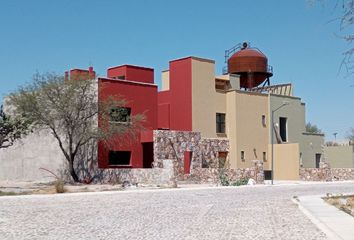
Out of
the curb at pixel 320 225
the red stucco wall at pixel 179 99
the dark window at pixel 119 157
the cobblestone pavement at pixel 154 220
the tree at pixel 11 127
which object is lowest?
the cobblestone pavement at pixel 154 220

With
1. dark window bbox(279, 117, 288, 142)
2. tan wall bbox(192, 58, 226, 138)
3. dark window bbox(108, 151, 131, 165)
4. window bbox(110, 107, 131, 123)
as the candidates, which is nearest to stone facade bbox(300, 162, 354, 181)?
dark window bbox(279, 117, 288, 142)

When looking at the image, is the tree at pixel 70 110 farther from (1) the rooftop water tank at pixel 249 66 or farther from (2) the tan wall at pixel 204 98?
(1) the rooftop water tank at pixel 249 66

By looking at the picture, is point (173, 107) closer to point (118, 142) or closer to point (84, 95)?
point (118, 142)

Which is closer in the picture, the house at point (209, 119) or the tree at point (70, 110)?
the tree at point (70, 110)

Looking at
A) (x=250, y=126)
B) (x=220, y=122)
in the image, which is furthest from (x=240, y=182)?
(x=250, y=126)

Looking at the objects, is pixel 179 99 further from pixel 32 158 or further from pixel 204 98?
pixel 32 158

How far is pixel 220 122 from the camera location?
5112 cm

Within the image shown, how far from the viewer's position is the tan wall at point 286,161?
51.1m

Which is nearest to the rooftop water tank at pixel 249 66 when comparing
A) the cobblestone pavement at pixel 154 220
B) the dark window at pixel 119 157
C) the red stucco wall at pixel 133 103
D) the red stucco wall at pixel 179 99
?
the red stucco wall at pixel 179 99

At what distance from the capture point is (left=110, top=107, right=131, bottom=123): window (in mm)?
40247

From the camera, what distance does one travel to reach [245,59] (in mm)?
56969

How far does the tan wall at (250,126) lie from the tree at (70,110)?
1329 cm

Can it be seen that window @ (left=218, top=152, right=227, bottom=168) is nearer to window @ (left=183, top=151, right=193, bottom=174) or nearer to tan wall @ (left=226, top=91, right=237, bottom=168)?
tan wall @ (left=226, top=91, right=237, bottom=168)

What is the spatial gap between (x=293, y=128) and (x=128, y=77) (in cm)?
1847
